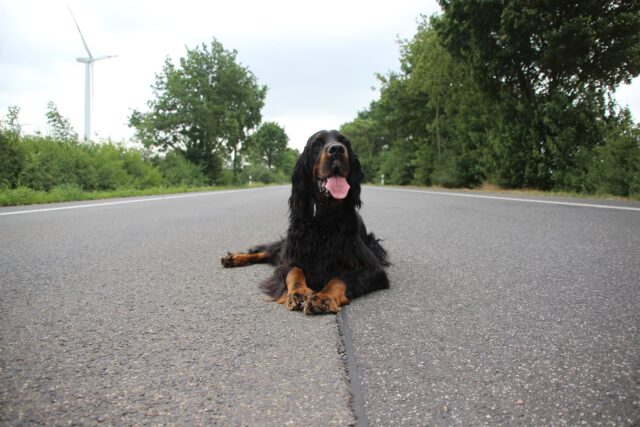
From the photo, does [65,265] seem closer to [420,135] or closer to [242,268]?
[242,268]

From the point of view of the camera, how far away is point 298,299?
2.13m

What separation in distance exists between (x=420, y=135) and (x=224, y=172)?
696 inches

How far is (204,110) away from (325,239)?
32.2 m

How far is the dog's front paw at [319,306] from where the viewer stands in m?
2.03

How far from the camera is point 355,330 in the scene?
1.76 meters

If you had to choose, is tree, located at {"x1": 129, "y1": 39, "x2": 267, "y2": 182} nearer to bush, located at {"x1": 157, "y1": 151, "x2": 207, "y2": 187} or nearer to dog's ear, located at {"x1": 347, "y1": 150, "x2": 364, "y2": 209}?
bush, located at {"x1": 157, "y1": 151, "x2": 207, "y2": 187}

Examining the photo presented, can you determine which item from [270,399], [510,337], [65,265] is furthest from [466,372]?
[65,265]

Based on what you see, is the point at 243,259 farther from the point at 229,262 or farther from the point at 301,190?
the point at 301,190

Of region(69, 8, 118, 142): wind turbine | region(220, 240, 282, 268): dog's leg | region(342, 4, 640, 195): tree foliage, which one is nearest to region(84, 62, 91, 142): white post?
region(69, 8, 118, 142): wind turbine

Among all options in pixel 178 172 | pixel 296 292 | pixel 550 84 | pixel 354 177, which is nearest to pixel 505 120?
pixel 550 84

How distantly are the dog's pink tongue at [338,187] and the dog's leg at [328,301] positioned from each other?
74 cm

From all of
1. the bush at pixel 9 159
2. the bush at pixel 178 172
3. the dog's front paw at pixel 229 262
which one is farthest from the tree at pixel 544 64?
the bush at pixel 178 172

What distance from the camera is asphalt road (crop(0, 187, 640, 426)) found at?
1.12 meters

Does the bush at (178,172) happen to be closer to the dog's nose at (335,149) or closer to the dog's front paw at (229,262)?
the dog's front paw at (229,262)
